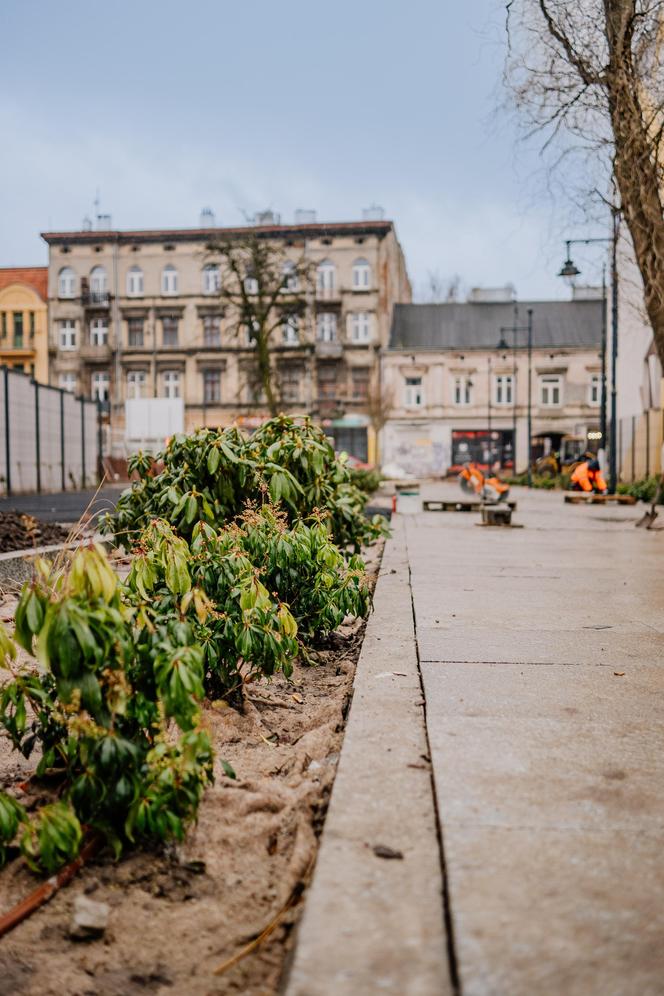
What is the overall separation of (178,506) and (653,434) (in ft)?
80.3

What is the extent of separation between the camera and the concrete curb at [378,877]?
1581 millimetres

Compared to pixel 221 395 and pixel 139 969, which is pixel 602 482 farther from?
pixel 221 395

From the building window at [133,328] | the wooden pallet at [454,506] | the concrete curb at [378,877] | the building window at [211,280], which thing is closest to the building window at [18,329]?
the building window at [133,328]

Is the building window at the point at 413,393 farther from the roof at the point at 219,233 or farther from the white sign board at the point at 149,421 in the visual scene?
the white sign board at the point at 149,421

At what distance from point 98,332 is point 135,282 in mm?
3971

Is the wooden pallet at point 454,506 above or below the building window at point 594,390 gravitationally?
below

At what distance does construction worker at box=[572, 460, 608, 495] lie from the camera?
2298 cm

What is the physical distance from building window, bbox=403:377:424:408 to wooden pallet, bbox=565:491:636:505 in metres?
29.0

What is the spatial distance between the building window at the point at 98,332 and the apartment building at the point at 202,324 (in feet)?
0.21

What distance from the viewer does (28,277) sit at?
2156 inches

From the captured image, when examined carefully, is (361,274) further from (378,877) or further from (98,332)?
(378,877)

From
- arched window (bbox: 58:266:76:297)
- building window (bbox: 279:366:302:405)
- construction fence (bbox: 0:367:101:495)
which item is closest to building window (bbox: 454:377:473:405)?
building window (bbox: 279:366:302:405)

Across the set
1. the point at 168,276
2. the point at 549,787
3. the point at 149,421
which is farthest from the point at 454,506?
the point at 168,276

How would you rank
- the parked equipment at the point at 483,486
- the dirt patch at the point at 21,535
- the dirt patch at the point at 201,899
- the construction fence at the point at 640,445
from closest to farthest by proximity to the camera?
the dirt patch at the point at 201,899, the dirt patch at the point at 21,535, the parked equipment at the point at 483,486, the construction fence at the point at 640,445
